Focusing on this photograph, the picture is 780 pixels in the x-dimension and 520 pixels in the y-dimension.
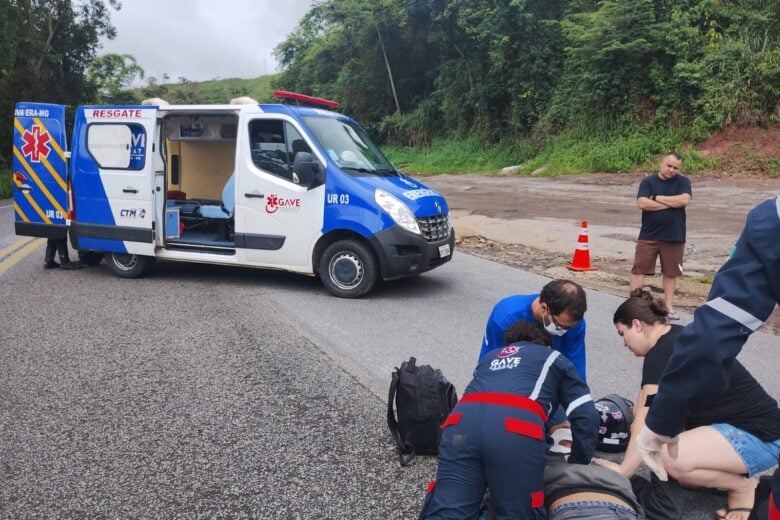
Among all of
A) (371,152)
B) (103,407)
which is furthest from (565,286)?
(371,152)

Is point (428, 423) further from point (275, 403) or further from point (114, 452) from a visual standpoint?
point (114, 452)

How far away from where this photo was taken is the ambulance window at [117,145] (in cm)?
848

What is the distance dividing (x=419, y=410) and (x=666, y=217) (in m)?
4.27

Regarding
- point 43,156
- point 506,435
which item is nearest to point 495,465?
point 506,435

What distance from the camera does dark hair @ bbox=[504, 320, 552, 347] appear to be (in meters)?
3.37

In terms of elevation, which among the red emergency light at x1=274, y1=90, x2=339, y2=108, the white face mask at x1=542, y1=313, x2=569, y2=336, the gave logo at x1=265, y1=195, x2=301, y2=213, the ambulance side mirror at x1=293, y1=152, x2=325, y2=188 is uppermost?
the red emergency light at x1=274, y1=90, x2=339, y2=108

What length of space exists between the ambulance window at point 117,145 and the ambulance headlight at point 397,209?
3.32 m

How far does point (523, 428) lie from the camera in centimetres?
290

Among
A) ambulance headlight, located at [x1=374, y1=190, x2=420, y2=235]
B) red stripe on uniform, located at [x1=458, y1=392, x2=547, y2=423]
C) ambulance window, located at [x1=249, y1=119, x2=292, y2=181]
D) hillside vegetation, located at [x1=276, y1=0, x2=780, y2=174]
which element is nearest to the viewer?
red stripe on uniform, located at [x1=458, y1=392, x2=547, y2=423]

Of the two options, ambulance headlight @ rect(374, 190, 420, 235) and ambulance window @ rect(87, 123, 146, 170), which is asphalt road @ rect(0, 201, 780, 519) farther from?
ambulance window @ rect(87, 123, 146, 170)

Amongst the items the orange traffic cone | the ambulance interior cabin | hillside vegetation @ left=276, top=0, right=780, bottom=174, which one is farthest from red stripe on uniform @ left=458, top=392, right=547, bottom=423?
hillside vegetation @ left=276, top=0, right=780, bottom=174

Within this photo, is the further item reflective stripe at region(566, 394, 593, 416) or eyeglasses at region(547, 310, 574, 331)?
eyeglasses at region(547, 310, 574, 331)

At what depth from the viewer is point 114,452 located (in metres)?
3.90

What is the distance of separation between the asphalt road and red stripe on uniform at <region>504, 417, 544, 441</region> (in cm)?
79
